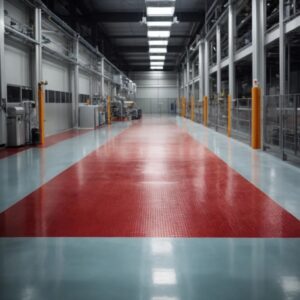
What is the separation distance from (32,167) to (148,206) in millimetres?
4270

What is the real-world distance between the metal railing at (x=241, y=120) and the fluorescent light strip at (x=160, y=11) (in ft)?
14.9

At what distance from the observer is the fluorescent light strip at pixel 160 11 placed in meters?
16.6

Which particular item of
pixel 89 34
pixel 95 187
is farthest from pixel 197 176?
pixel 89 34

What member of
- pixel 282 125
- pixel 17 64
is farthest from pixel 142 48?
pixel 282 125

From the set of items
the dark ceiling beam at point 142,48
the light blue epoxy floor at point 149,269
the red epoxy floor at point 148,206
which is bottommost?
the light blue epoxy floor at point 149,269

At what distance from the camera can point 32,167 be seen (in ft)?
29.4

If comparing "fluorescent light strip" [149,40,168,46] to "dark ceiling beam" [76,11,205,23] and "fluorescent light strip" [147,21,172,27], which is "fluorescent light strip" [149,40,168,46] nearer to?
"dark ceiling beam" [76,11,205,23]

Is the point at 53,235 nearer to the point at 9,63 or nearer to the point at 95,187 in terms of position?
the point at 95,187

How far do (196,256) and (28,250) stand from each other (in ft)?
5.04

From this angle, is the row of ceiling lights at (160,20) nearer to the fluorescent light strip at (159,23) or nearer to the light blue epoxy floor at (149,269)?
the fluorescent light strip at (159,23)

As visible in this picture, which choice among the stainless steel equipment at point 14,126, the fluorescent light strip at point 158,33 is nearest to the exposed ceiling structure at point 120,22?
the fluorescent light strip at point 158,33

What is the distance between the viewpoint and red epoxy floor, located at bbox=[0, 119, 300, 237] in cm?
448

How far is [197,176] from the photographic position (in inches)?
309

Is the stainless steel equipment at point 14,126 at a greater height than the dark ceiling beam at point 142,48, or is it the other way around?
the dark ceiling beam at point 142,48
